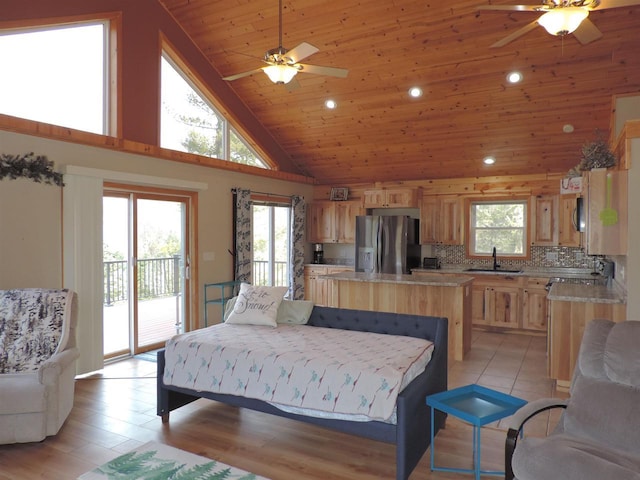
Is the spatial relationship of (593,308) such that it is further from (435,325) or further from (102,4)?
(102,4)

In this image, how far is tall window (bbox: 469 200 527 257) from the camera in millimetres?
7191

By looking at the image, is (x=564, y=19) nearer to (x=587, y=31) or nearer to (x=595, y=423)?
(x=587, y=31)

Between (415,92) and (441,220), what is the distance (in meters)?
2.48

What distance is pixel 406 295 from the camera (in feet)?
18.3

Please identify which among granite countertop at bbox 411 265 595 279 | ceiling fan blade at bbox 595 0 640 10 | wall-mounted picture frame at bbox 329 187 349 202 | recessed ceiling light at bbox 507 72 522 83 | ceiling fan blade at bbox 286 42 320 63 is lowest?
granite countertop at bbox 411 265 595 279

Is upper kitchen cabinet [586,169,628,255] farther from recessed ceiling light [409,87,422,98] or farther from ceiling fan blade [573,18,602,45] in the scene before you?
recessed ceiling light [409,87,422,98]

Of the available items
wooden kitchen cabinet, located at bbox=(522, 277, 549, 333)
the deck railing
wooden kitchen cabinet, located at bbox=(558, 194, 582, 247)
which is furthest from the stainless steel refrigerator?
the deck railing

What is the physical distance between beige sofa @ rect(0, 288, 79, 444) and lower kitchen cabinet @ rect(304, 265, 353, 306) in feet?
16.0

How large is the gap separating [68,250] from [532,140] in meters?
5.98

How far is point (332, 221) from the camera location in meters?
8.40

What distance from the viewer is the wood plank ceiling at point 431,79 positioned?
481 cm

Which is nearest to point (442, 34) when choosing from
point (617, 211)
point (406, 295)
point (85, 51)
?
point (617, 211)

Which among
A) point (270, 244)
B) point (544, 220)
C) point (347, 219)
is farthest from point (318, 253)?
point (544, 220)

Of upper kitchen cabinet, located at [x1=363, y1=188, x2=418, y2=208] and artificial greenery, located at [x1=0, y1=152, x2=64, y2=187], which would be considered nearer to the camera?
artificial greenery, located at [x1=0, y1=152, x2=64, y2=187]
